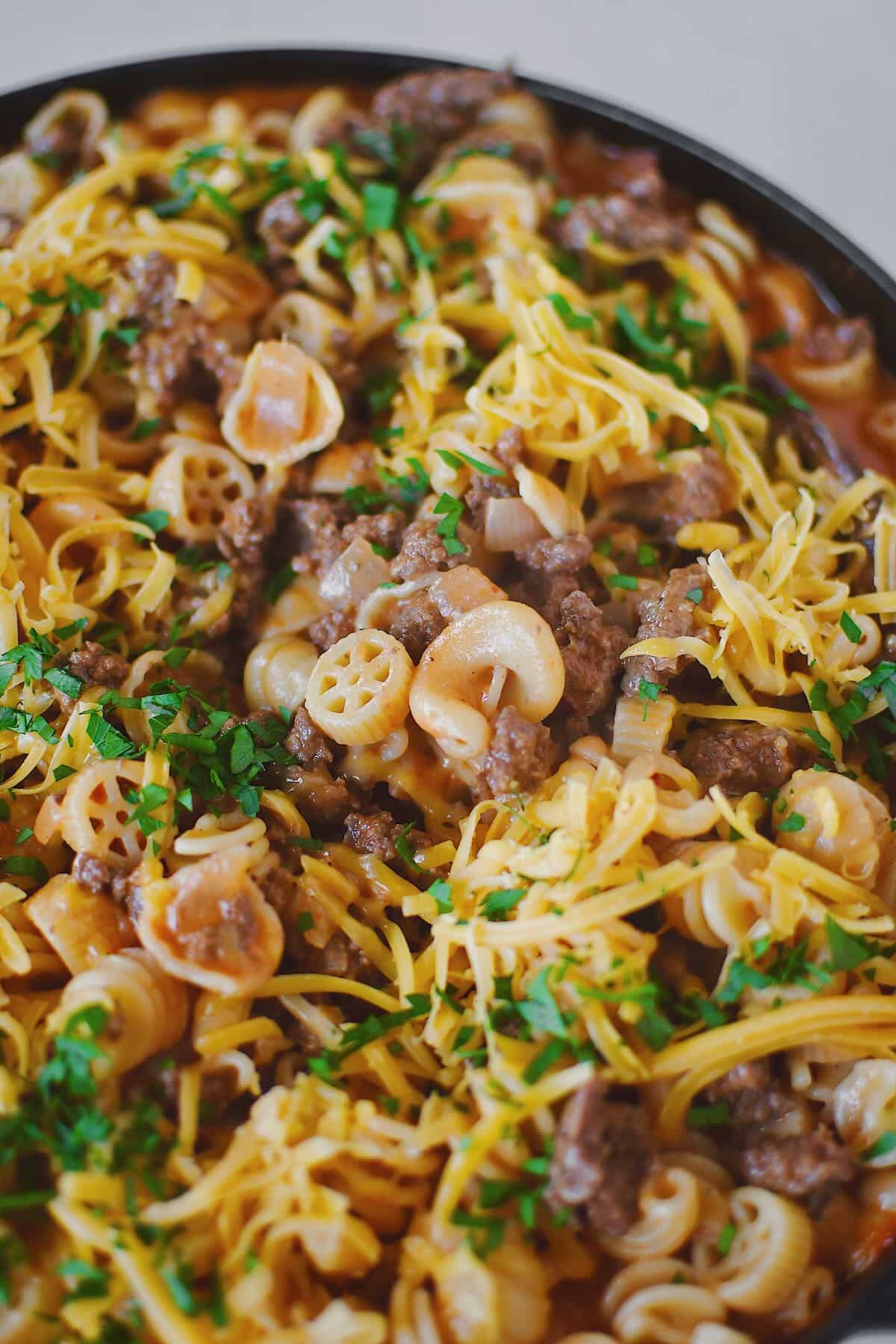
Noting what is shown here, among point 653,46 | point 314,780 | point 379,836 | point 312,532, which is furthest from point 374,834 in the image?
point 653,46

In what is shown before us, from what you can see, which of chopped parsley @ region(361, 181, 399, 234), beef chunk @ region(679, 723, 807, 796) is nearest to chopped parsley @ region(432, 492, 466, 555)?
beef chunk @ region(679, 723, 807, 796)

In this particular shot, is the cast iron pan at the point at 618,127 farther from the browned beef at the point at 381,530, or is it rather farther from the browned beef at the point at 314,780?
the browned beef at the point at 314,780

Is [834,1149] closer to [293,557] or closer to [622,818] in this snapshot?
[622,818]

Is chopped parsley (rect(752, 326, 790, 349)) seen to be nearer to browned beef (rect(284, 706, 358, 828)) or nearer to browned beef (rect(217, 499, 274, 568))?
browned beef (rect(217, 499, 274, 568))

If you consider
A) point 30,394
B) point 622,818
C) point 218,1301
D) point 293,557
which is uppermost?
point 30,394

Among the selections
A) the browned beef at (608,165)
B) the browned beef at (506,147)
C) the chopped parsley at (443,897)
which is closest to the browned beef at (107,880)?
the chopped parsley at (443,897)

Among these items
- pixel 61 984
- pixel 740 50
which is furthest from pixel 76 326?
A: pixel 740 50

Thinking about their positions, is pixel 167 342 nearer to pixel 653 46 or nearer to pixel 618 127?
pixel 618 127
